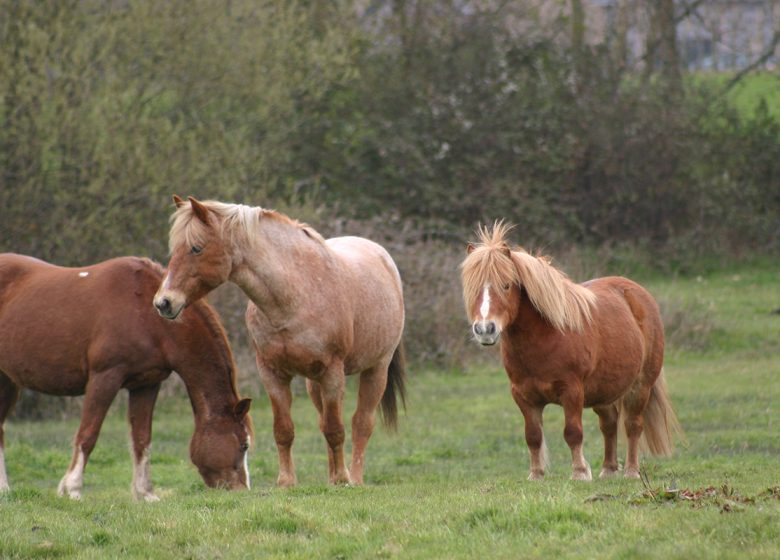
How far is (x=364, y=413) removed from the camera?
967 cm

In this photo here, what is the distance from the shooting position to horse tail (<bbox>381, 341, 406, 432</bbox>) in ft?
34.3

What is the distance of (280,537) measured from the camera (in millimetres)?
6613

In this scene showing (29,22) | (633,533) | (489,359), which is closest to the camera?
(633,533)

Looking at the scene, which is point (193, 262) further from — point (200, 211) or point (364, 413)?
point (364, 413)

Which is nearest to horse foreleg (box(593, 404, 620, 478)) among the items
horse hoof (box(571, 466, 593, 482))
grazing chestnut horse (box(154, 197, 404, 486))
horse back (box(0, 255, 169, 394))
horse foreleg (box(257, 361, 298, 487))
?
horse hoof (box(571, 466, 593, 482))

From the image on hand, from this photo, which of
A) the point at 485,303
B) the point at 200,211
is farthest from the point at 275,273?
the point at 485,303

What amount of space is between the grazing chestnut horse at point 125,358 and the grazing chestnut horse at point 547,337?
2043 mm

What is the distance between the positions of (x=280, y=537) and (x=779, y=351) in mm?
14503

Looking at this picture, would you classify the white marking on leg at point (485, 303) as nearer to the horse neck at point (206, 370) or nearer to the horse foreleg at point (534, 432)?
the horse foreleg at point (534, 432)

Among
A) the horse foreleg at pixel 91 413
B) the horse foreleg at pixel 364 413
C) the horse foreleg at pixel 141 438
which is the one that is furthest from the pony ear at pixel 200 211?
the horse foreleg at pixel 364 413

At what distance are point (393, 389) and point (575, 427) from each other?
7.55 feet

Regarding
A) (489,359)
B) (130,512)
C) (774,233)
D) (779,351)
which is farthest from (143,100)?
(774,233)

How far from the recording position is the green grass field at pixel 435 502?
6.12 meters

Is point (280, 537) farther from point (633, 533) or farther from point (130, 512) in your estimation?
point (633, 533)
